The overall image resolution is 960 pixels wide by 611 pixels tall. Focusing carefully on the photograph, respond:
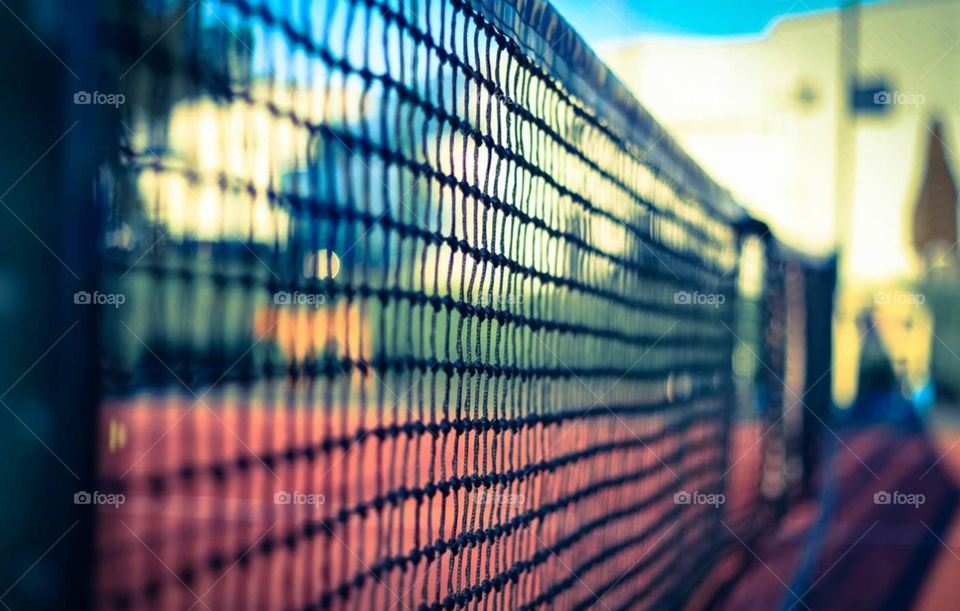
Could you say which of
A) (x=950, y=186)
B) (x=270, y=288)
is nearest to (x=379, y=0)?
(x=270, y=288)

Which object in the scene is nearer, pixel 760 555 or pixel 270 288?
pixel 270 288

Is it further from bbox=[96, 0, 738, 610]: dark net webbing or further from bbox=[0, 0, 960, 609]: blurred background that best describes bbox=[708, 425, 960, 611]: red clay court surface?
bbox=[96, 0, 738, 610]: dark net webbing

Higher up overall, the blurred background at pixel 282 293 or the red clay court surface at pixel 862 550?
the blurred background at pixel 282 293

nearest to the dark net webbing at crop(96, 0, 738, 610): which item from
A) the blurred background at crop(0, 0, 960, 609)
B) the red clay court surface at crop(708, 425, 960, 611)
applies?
the blurred background at crop(0, 0, 960, 609)

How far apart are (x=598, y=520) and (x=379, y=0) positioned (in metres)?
1.56

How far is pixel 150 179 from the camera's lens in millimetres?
1021

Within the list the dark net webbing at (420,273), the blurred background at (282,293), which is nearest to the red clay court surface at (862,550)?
the blurred background at (282,293)

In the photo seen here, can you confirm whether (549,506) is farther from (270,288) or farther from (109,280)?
(109,280)

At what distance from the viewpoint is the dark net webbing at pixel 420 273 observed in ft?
3.53

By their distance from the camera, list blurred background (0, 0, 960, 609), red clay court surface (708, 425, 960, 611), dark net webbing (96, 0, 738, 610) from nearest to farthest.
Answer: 1. blurred background (0, 0, 960, 609)
2. dark net webbing (96, 0, 738, 610)
3. red clay court surface (708, 425, 960, 611)

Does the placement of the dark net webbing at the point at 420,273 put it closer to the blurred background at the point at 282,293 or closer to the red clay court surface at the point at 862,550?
the blurred background at the point at 282,293

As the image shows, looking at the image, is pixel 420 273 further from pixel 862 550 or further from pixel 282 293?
pixel 862 550

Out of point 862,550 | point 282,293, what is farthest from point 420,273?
point 862,550

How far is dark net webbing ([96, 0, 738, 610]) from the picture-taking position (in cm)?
108
